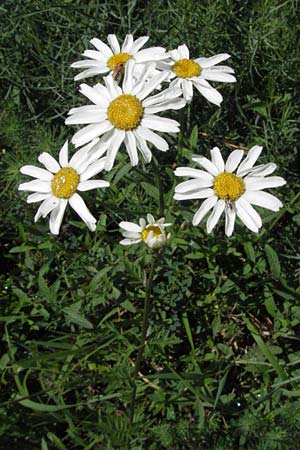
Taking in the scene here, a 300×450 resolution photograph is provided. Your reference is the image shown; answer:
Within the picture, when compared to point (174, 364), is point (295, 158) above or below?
above

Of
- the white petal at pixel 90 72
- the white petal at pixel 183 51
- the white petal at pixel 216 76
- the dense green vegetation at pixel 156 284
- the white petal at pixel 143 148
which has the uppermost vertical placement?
the white petal at pixel 183 51

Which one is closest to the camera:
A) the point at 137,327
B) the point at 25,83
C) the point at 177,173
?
the point at 177,173

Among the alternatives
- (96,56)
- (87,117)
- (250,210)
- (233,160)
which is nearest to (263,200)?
(250,210)

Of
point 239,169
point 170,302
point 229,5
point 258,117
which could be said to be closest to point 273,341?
point 170,302

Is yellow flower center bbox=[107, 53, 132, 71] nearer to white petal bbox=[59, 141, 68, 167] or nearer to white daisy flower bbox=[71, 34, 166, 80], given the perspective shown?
white daisy flower bbox=[71, 34, 166, 80]

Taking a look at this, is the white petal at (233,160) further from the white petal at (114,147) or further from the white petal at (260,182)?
the white petal at (114,147)

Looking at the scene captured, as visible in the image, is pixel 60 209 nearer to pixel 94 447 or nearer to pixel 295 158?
pixel 94 447

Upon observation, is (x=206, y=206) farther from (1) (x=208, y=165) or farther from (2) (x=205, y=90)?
(2) (x=205, y=90)

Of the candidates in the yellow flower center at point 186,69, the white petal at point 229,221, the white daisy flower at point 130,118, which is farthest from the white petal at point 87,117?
the white petal at point 229,221
